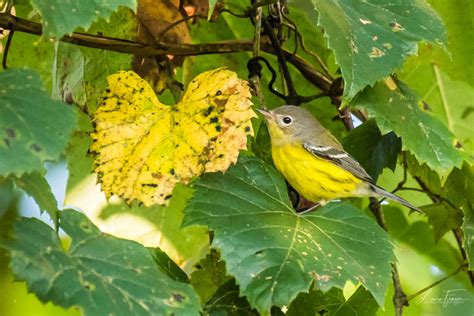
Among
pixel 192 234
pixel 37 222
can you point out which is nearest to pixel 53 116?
pixel 37 222

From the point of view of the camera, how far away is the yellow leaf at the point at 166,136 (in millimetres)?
1802

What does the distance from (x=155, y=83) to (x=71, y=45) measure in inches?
16.6

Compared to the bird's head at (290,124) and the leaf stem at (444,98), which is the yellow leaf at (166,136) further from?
the leaf stem at (444,98)

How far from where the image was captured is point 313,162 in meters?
2.89

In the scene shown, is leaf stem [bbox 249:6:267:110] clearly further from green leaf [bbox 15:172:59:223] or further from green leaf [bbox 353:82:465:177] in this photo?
green leaf [bbox 15:172:59:223]

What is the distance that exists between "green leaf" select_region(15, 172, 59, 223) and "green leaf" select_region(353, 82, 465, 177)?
75cm

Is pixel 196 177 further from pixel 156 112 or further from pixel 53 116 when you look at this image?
pixel 53 116

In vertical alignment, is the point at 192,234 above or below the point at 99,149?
below

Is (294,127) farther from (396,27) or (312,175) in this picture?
(396,27)

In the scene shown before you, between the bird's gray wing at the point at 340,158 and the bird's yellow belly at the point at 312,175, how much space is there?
0.06 feet

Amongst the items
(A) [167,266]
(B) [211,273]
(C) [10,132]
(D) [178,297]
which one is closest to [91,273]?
(D) [178,297]

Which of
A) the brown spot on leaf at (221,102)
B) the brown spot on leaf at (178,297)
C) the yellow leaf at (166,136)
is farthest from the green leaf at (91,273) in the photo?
the brown spot on leaf at (221,102)

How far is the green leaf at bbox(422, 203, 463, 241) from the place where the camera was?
2.46 m

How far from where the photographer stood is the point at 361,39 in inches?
73.2
